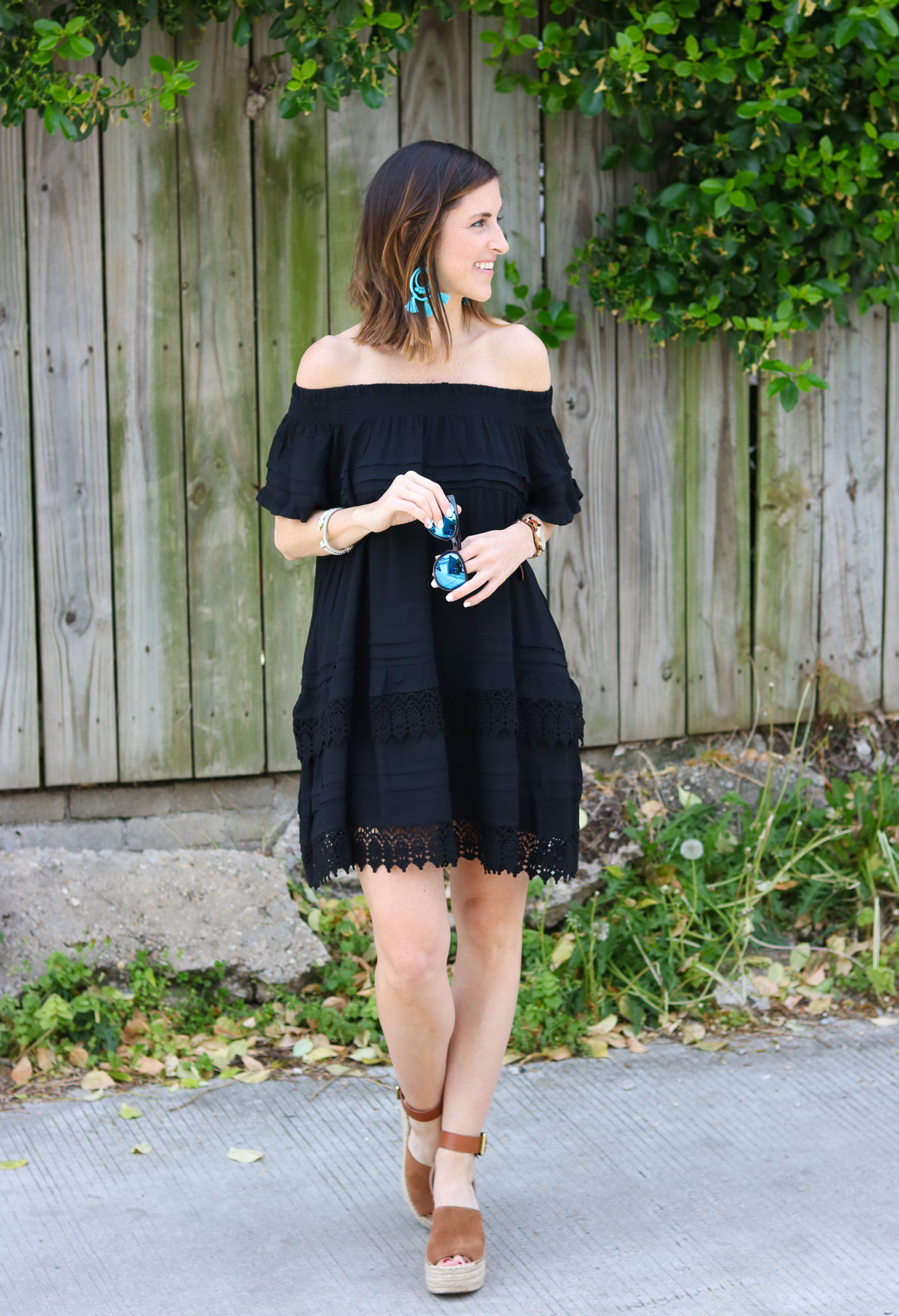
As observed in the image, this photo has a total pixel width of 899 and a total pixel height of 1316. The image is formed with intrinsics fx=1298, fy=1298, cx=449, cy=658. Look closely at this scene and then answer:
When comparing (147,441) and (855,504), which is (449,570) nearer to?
(147,441)

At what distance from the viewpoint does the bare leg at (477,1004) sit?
2291 millimetres

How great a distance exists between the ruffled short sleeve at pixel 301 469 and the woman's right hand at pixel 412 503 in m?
0.19

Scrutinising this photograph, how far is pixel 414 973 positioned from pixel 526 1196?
2.15 feet

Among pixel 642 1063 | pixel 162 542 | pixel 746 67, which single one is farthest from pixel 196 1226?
pixel 746 67

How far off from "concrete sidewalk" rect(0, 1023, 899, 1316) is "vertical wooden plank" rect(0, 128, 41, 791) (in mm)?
984

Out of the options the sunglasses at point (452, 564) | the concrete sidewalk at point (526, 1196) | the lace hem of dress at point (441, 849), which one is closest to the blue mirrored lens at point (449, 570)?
the sunglasses at point (452, 564)

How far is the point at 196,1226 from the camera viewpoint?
242 cm

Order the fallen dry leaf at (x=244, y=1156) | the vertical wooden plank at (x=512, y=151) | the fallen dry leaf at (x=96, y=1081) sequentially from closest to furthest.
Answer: the fallen dry leaf at (x=244, y=1156) → the fallen dry leaf at (x=96, y=1081) → the vertical wooden plank at (x=512, y=151)

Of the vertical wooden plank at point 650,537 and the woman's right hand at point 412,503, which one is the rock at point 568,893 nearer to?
the vertical wooden plank at point 650,537

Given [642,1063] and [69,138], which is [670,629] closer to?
[642,1063]

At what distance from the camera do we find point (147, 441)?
11.3ft

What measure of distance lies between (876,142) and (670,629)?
145cm

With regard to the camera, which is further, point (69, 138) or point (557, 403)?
point (557, 403)

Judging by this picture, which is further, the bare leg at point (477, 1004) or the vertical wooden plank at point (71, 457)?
the vertical wooden plank at point (71, 457)
